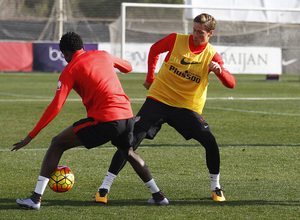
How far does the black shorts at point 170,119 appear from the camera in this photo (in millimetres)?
6223

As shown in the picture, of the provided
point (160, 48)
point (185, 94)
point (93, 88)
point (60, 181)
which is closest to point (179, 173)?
point (185, 94)

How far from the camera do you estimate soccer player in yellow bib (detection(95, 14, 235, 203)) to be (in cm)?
616

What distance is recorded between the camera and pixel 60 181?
6.02 meters

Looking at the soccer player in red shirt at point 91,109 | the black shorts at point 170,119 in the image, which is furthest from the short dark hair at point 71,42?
the black shorts at point 170,119

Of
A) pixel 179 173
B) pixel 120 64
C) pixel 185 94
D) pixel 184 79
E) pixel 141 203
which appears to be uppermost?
pixel 120 64

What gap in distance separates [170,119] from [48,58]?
2778cm

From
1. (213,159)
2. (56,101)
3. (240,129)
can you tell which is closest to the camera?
(56,101)

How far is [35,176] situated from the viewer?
23.8ft

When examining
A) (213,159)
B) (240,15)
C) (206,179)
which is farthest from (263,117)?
(240,15)

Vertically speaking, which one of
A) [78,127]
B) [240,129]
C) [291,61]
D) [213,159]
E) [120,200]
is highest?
[78,127]

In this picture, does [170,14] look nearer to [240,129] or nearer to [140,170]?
[240,129]

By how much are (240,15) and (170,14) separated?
3236 millimetres

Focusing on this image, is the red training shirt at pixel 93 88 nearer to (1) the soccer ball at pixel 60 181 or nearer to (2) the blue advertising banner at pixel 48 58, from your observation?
(1) the soccer ball at pixel 60 181

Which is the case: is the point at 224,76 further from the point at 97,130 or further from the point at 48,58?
the point at 48,58
